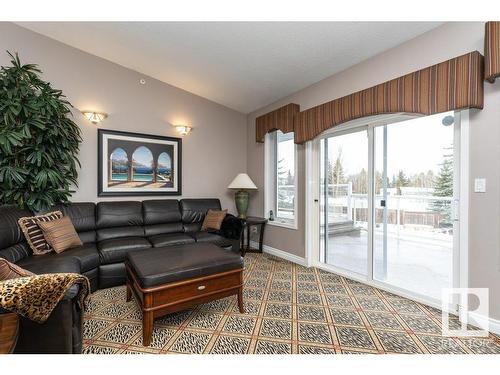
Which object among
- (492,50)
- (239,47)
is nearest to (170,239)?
(239,47)

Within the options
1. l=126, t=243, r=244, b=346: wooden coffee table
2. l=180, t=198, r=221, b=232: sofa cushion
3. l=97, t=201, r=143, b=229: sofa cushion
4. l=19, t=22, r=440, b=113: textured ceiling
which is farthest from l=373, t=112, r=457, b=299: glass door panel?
l=97, t=201, r=143, b=229: sofa cushion

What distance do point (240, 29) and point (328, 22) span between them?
0.89 metres

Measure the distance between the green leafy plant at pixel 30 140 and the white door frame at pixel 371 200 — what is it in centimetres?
333

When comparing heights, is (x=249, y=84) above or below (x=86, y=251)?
above

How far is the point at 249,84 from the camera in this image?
372 cm

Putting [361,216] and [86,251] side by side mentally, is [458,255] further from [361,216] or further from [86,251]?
[86,251]

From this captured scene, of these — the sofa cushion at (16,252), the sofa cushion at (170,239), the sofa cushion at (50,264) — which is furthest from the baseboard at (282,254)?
the sofa cushion at (16,252)

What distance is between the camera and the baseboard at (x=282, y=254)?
3.64m

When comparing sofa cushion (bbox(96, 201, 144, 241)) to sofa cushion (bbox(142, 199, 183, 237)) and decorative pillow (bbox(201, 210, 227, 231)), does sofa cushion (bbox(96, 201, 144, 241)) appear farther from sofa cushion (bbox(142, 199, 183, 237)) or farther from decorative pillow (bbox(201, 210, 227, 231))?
decorative pillow (bbox(201, 210, 227, 231))

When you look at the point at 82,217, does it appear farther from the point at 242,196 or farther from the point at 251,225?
the point at 251,225

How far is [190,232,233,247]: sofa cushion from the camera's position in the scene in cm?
338

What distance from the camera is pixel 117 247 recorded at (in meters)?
2.81

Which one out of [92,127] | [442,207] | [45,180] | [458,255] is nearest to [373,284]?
[458,255]

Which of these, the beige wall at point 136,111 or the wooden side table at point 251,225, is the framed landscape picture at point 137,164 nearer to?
the beige wall at point 136,111
